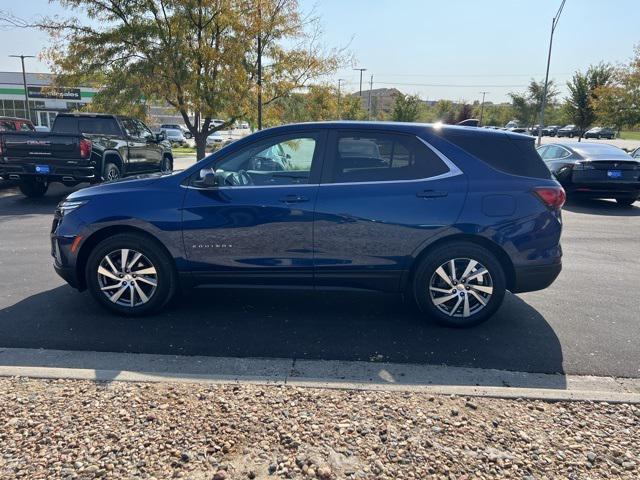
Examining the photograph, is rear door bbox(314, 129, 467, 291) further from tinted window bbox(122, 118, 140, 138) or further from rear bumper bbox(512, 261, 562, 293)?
tinted window bbox(122, 118, 140, 138)

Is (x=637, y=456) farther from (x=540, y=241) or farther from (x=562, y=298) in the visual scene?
(x=562, y=298)

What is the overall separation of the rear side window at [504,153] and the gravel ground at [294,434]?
2.03m

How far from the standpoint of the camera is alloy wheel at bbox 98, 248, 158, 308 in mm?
4457

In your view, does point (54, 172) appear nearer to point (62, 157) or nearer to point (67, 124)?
point (62, 157)

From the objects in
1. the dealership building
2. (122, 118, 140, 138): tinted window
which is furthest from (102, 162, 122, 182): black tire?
Answer: the dealership building

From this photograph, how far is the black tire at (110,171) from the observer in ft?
36.8

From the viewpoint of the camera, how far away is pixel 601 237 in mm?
8508

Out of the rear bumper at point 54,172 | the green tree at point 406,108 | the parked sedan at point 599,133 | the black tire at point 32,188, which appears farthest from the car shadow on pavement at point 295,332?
the parked sedan at point 599,133

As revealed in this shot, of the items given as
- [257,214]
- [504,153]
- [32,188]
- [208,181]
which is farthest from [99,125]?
[504,153]

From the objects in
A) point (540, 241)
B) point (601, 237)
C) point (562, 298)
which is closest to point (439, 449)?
point (540, 241)

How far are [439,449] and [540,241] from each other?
7.68 feet

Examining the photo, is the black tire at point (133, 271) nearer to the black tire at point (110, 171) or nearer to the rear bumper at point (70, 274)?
the rear bumper at point (70, 274)

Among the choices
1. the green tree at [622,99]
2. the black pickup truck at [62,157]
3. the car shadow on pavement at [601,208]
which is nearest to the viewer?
the black pickup truck at [62,157]

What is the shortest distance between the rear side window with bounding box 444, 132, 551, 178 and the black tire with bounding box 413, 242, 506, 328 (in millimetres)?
749
